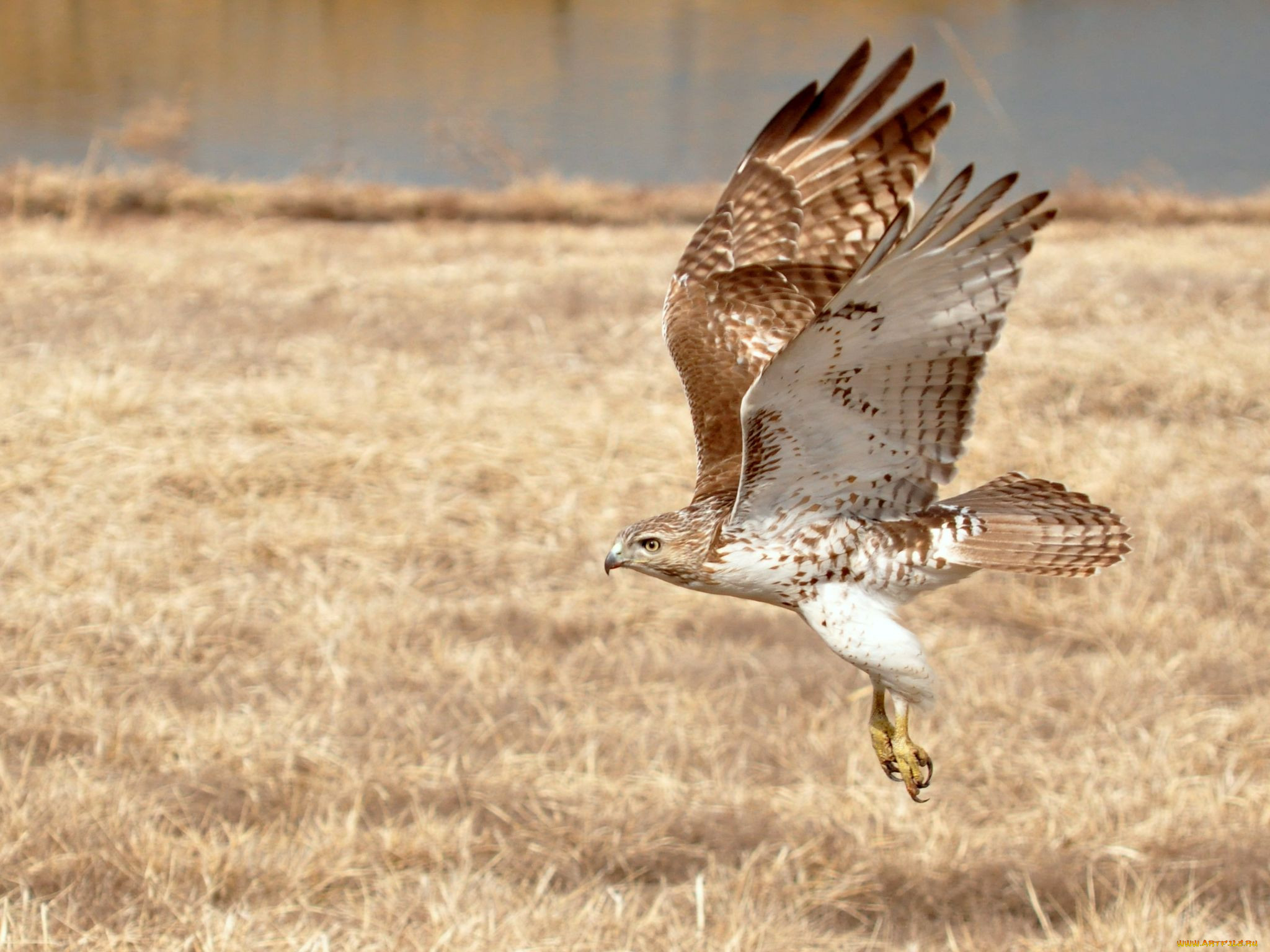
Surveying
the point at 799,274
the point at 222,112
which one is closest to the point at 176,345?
the point at 799,274

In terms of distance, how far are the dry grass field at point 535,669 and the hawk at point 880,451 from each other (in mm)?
1627

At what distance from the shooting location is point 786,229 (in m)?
3.71

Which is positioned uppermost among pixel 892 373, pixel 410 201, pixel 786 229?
pixel 786 229

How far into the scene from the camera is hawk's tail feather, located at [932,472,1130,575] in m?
2.92

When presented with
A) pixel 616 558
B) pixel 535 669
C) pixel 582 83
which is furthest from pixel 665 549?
pixel 582 83

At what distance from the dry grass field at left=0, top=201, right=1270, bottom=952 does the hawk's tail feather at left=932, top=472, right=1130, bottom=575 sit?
1656 mm

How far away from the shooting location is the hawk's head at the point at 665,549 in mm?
2836

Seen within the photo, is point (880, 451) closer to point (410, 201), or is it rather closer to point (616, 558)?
point (616, 558)

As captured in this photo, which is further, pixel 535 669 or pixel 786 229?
pixel 535 669

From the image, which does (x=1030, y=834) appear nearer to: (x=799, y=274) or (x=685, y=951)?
(x=685, y=951)

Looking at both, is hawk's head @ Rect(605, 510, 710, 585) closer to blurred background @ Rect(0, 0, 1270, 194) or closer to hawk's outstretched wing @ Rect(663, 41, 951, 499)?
hawk's outstretched wing @ Rect(663, 41, 951, 499)

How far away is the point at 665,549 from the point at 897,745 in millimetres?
640

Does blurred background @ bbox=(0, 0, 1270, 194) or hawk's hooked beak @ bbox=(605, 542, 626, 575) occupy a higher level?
blurred background @ bbox=(0, 0, 1270, 194)

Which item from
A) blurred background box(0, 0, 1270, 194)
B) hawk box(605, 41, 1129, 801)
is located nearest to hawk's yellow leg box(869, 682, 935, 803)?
hawk box(605, 41, 1129, 801)
